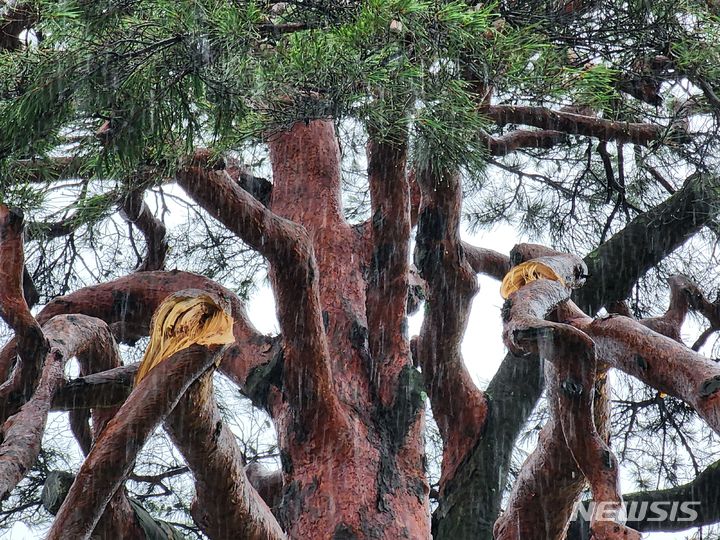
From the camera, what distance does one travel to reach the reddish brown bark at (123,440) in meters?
1.47

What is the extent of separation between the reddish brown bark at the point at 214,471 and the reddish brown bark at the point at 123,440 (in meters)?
0.06

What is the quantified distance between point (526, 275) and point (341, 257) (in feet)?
2.20

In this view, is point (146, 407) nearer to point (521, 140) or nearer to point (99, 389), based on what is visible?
point (99, 389)

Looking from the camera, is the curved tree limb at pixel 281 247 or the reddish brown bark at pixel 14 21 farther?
the curved tree limb at pixel 281 247

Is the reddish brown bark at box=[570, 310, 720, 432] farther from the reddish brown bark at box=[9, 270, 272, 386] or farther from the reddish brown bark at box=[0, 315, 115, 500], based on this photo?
the reddish brown bark at box=[0, 315, 115, 500]

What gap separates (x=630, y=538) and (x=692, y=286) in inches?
52.0

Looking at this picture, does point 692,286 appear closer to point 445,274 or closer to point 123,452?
point 445,274

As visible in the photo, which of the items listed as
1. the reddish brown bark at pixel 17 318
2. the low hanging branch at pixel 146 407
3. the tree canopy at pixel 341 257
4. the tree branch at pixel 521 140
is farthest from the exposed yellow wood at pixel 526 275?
the reddish brown bark at pixel 17 318

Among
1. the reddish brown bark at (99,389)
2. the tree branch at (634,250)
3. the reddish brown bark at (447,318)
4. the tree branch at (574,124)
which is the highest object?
the tree branch at (574,124)

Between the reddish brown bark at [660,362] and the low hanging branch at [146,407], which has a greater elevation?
the reddish brown bark at [660,362]

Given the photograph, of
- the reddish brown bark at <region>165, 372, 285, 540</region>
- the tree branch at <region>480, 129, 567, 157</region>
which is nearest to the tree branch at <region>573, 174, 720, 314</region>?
the tree branch at <region>480, 129, 567, 157</region>

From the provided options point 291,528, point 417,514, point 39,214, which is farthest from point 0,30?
point 417,514

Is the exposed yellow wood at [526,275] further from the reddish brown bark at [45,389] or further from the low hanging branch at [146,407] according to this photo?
the reddish brown bark at [45,389]

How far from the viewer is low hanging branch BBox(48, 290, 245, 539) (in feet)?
4.86
